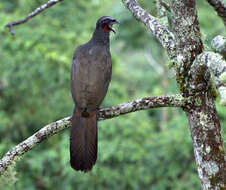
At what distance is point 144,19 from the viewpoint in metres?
2.50

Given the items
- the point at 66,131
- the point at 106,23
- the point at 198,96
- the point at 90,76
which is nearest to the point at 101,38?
the point at 106,23

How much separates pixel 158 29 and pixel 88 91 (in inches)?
42.1

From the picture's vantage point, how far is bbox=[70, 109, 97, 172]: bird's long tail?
8.87 ft

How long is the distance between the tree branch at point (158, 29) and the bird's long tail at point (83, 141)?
922mm

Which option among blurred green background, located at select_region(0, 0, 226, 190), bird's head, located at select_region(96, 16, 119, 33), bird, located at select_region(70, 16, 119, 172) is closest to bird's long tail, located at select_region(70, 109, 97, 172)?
bird, located at select_region(70, 16, 119, 172)

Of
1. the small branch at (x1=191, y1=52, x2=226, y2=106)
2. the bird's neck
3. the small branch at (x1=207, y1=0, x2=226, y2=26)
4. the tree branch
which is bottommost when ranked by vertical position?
the small branch at (x1=191, y1=52, x2=226, y2=106)

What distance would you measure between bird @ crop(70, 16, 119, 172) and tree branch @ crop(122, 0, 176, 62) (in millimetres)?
873

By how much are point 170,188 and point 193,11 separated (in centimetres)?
435

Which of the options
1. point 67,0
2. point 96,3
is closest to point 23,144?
point 67,0

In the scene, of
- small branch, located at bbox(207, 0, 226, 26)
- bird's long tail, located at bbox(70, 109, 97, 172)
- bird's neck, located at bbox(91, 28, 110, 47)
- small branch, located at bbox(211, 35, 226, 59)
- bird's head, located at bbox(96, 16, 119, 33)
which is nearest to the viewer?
small branch, located at bbox(211, 35, 226, 59)

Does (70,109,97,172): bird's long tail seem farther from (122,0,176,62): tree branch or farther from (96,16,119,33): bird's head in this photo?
(96,16,119,33): bird's head

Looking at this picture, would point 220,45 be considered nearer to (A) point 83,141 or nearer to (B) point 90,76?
(A) point 83,141

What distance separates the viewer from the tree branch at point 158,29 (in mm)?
2334

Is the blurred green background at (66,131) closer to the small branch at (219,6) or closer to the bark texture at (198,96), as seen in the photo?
the bark texture at (198,96)
